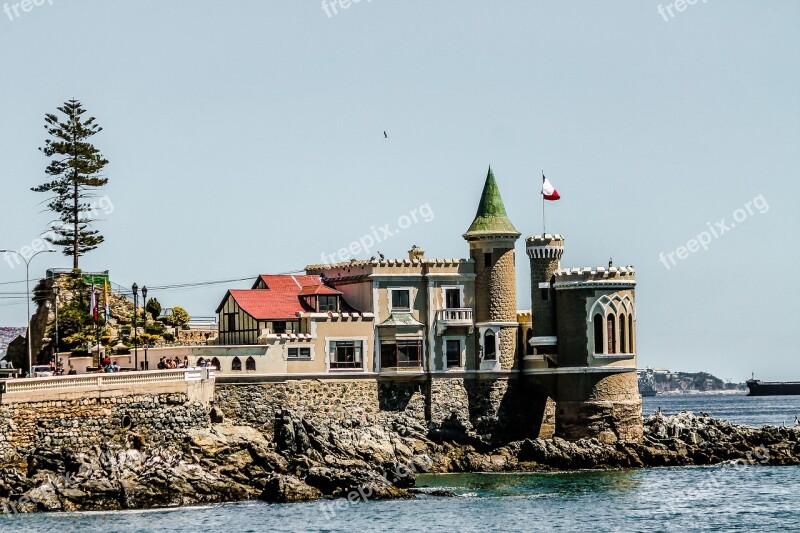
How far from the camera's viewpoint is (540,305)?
8888cm

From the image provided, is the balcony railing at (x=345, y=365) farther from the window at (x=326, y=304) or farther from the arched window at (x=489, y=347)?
the arched window at (x=489, y=347)

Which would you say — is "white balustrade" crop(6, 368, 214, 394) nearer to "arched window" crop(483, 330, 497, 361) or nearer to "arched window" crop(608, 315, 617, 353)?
"arched window" crop(483, 330, 497, 361)

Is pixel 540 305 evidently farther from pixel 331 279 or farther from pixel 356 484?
pixel 356 484

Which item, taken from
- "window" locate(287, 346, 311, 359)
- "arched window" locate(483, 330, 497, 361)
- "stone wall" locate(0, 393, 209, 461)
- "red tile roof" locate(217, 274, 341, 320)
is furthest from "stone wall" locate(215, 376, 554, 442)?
"red tile roof" locate(217, 274, 341, 320)

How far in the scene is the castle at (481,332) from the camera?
8669cm

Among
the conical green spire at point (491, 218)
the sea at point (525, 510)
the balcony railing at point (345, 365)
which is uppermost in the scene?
the conical green spire at point (491, 218)

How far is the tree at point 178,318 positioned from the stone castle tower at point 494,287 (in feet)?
59.6

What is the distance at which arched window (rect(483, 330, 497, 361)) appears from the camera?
88875mm

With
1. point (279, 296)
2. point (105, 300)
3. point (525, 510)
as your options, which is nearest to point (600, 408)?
point (525, 510)

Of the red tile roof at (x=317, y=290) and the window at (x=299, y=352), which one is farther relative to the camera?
the red tile roof at (x=317, y=290)

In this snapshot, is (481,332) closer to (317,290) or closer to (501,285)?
(501,285)

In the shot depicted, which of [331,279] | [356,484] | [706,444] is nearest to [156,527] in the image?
[356,484]

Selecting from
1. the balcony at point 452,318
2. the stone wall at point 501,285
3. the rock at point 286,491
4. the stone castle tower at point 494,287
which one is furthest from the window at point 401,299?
the rock at point 286,491

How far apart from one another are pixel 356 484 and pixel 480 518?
7.29 meters
